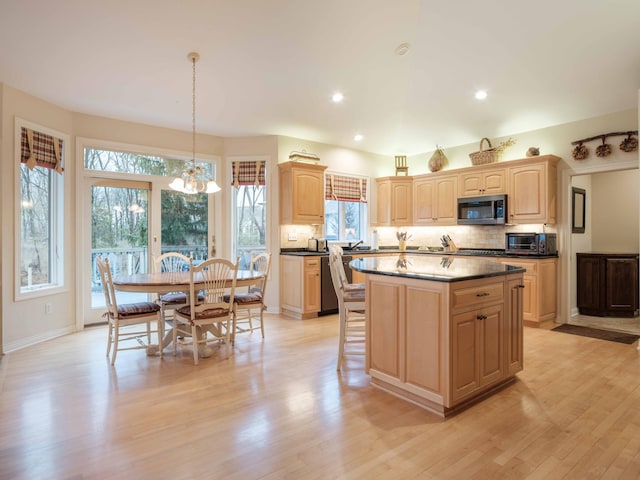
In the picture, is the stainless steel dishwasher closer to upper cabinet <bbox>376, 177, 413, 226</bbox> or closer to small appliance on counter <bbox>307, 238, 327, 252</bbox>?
small appliance on counter <bbox>307, 238, 327, 252</bbox>

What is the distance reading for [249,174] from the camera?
565 centimetres

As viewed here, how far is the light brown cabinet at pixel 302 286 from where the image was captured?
5.21m

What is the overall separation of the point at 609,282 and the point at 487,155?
2.41 metres

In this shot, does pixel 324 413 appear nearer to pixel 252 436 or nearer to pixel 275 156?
pixel 252 436

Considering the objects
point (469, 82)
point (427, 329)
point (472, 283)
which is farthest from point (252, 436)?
point (469, 82)

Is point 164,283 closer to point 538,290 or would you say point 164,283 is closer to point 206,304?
point 206,304

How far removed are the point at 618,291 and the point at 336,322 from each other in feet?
12.9

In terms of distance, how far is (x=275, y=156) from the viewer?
561cm

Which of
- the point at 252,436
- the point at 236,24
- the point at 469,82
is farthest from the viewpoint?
the point at 469,82

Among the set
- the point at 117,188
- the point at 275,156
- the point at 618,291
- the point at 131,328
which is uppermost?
the point at 275,156

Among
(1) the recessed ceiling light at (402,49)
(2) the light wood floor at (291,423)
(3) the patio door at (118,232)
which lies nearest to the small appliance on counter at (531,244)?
(2) the light wood floor at (291,423)

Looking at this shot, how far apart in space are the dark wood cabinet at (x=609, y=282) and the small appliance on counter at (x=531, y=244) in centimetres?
74

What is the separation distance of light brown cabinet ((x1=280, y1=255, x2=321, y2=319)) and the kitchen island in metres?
2.38

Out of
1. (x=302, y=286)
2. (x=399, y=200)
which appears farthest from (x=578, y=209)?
(x=302, y=286)
